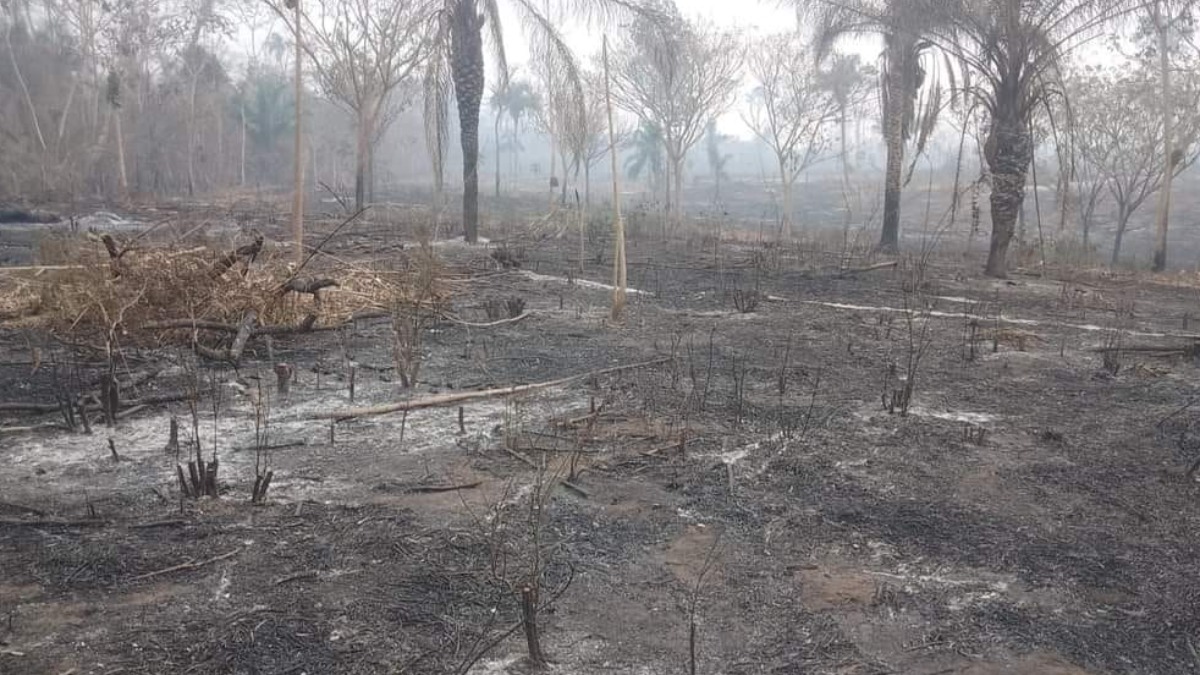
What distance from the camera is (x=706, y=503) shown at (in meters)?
4.04

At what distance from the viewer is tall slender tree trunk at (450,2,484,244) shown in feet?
48.6

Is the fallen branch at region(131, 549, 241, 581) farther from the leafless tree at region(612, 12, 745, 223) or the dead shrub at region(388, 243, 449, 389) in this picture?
the leafless tree at region(612, 12, 745, 223)

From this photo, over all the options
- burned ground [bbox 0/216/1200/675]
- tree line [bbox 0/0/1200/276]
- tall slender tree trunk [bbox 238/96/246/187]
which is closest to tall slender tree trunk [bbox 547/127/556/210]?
tree line [bbox 0/0/1200/276]

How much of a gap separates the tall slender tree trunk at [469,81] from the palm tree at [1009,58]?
7.26 meters

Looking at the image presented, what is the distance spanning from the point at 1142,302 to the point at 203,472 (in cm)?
1206

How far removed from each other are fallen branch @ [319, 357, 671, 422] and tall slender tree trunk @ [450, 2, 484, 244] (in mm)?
9594

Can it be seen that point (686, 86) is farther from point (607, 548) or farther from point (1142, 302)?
point (607, 548)

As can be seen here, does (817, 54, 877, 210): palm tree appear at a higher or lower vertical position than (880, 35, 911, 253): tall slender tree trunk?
higher

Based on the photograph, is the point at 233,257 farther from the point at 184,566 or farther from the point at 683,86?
the point at 683,86

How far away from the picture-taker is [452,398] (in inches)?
213

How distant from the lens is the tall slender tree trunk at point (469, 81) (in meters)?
14.8

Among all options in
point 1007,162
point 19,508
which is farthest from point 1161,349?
point 19,508

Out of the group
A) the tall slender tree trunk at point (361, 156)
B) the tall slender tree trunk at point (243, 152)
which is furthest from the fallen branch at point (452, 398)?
the tall slender tree trunk at point (243, 152)

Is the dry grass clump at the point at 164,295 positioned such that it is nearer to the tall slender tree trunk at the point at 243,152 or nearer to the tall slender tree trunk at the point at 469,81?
the tall slender tree trunk at the point at 469,81
